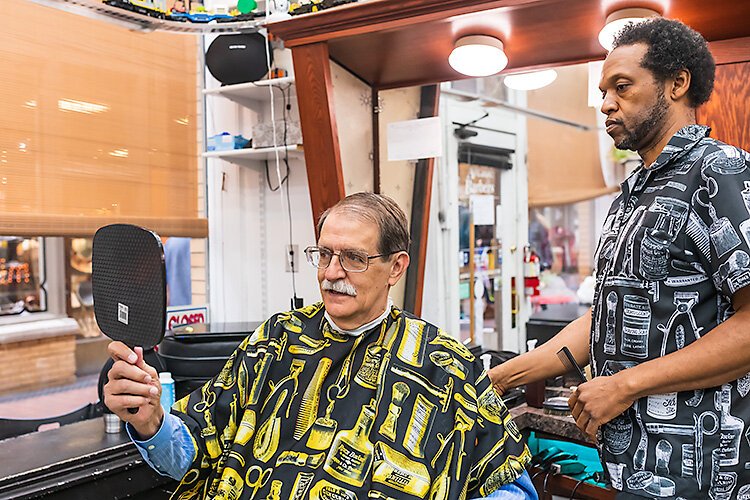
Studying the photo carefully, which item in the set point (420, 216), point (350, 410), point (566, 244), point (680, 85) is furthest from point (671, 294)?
point (566, 244)

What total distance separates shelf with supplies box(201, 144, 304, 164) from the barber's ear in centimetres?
174

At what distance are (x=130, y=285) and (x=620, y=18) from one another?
1.55 metres

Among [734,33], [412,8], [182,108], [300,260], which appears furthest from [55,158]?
[734,33]

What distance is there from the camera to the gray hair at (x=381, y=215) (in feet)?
4.89

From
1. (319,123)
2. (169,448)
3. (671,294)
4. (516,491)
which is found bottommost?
(516,491)

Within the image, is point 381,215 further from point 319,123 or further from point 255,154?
point 255,154

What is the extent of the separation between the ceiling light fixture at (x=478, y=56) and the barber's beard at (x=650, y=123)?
96 centimetres

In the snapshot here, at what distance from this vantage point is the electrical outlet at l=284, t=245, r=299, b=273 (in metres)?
3.12

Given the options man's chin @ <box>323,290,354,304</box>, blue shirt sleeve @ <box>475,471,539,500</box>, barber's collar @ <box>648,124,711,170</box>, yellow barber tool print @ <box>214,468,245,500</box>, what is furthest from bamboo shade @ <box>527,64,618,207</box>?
yellow barber tool print @ <box>214,468,245,500</box>

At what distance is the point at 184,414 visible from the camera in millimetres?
1426

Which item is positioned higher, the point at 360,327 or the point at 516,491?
the point at 360,327

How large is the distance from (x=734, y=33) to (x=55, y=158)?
94.8 inches

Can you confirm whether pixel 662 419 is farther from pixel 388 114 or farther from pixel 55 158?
pixel 55 158

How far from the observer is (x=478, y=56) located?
7.35 feet
